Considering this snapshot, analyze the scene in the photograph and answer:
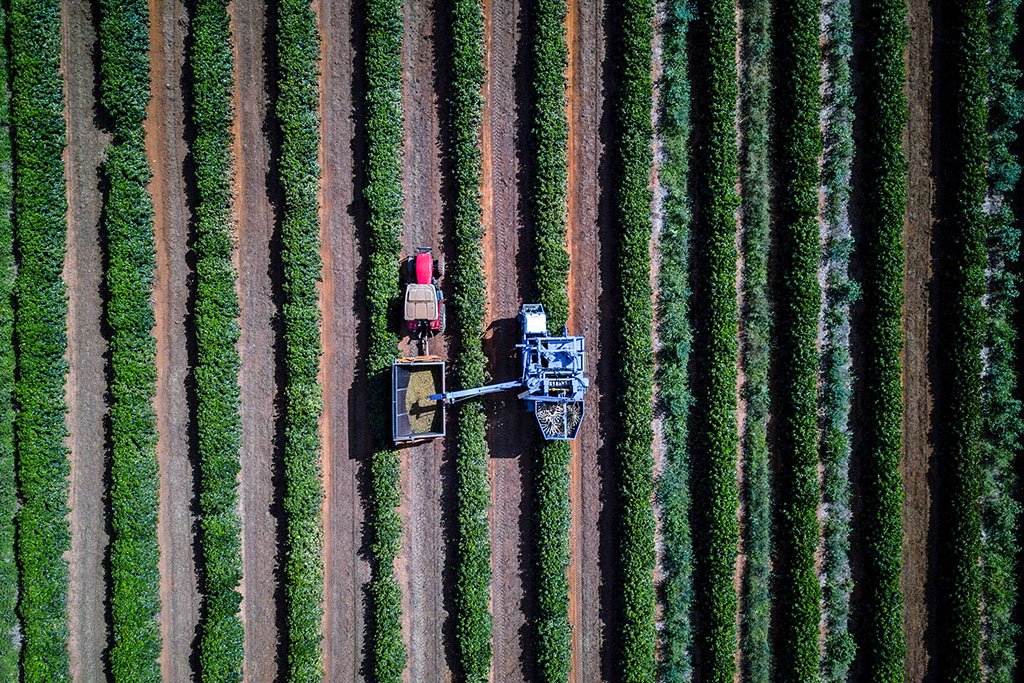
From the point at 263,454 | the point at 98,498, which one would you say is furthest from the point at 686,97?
the point at 98,498

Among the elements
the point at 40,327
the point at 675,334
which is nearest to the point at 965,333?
the point at 675,334

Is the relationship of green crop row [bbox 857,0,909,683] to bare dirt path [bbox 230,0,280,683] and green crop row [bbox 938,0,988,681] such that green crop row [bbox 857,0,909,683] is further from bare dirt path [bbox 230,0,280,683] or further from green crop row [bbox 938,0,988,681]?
bare dirt path [bbox 230,0,280,683]

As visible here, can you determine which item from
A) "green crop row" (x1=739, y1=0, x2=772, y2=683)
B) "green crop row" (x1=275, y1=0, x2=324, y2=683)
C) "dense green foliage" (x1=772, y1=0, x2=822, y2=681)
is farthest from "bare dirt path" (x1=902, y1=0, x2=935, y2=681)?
"green crop row" (x1=275, y1=0, x2=324, y2=683)

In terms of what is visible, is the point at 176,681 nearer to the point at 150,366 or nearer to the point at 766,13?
the point at 150,366

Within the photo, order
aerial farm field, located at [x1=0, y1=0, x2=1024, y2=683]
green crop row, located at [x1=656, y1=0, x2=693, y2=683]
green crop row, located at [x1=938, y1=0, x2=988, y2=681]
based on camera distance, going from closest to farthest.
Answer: green crop row, located at [x1=938, y1=0, x2=988, y2=681] → aerial farm field, located at [x1=0, y1=0, x2=1024, y2=683] → green crop row, located at [x1=656, y1=0, x2=693, y2=683]

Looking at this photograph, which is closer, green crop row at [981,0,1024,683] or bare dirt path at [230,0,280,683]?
green crop row at [981,0,1024,683]

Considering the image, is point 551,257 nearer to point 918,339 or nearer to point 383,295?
point 383,295

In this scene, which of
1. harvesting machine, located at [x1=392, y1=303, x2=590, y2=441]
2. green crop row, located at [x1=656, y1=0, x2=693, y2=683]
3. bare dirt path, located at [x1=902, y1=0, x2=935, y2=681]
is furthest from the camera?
bare dirt path, located at [x1=902, y1=0, x2=935, y2=681]
